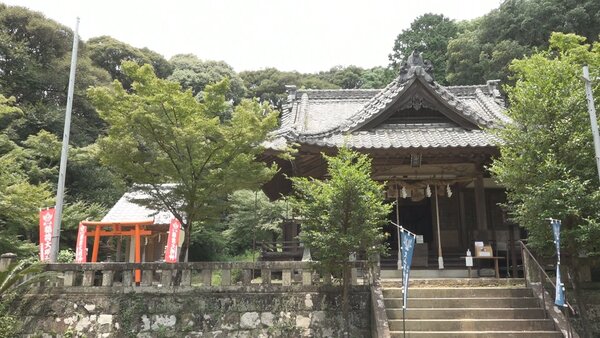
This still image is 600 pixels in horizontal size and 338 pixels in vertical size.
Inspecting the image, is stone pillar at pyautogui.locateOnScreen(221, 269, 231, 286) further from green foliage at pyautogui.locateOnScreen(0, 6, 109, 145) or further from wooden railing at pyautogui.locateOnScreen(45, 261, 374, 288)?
green foliage at pyautogui.locateOnScreen(0, 6, 109, 145)

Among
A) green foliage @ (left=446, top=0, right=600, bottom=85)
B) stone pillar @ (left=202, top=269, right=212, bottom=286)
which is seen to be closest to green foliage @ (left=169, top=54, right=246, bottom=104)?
green foliage @ (left=446, top=0, right=600, bottom=85)

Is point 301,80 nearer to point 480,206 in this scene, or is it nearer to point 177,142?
point 480,206

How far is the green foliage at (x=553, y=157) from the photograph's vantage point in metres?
7.93

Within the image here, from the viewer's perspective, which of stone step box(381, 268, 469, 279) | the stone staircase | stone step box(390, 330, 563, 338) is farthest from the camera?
stone step box(381, 268, 469, 279)

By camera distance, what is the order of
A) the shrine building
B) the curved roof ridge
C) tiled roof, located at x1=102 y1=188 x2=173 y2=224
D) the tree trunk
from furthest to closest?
tiled roof, located at x1=102 y1=188 x2=173 y2=224 < the curved roof ridge < the shrine building < the tree trunk

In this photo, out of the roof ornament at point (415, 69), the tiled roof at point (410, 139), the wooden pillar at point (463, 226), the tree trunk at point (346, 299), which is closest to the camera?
the tree trunk at point (346, 299)

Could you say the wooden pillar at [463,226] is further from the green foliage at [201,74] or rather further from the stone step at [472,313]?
the green foliage at [201,74]

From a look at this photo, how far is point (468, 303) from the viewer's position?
9.16 meters

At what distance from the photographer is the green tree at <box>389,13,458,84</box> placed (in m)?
45.8

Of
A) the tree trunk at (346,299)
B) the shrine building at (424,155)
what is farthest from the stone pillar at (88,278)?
the tree trunk at (346,299)

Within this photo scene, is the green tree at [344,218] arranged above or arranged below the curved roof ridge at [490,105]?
below

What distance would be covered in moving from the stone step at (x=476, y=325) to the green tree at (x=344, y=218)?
4.62ft

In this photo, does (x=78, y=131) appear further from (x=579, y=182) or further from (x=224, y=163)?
(x=579, y=182)

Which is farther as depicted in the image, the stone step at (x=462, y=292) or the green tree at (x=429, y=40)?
the green tree at (x=429, y=40)
